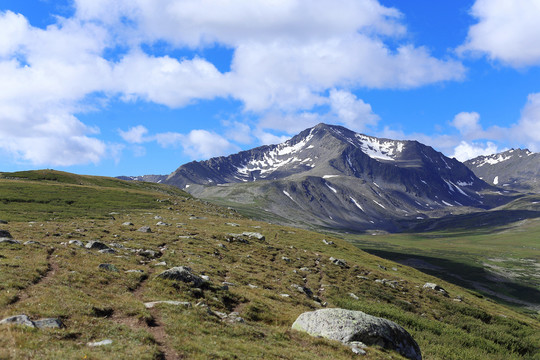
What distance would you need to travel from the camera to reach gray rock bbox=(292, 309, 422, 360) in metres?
21.6

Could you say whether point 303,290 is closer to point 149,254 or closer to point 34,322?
point 149,254

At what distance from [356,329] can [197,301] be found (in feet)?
36.2

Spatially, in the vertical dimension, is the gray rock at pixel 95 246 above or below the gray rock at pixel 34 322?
above

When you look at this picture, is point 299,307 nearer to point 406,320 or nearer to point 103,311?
point 406,320

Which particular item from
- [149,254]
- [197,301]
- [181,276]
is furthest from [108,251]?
[197,301]

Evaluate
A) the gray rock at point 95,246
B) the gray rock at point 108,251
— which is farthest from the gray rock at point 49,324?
the gray rock at point 95,246

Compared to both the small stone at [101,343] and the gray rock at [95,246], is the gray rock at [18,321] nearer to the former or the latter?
the small stone at [101,343]

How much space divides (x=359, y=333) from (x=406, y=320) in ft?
45.9

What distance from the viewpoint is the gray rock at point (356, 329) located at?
21.6 meters

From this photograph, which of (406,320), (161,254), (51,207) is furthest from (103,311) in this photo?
(51,207)

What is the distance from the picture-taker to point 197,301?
23.8 meters

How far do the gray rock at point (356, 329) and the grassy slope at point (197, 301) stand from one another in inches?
54.5

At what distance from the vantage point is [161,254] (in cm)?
3734

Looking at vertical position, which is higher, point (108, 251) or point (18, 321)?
point (108, 251)
